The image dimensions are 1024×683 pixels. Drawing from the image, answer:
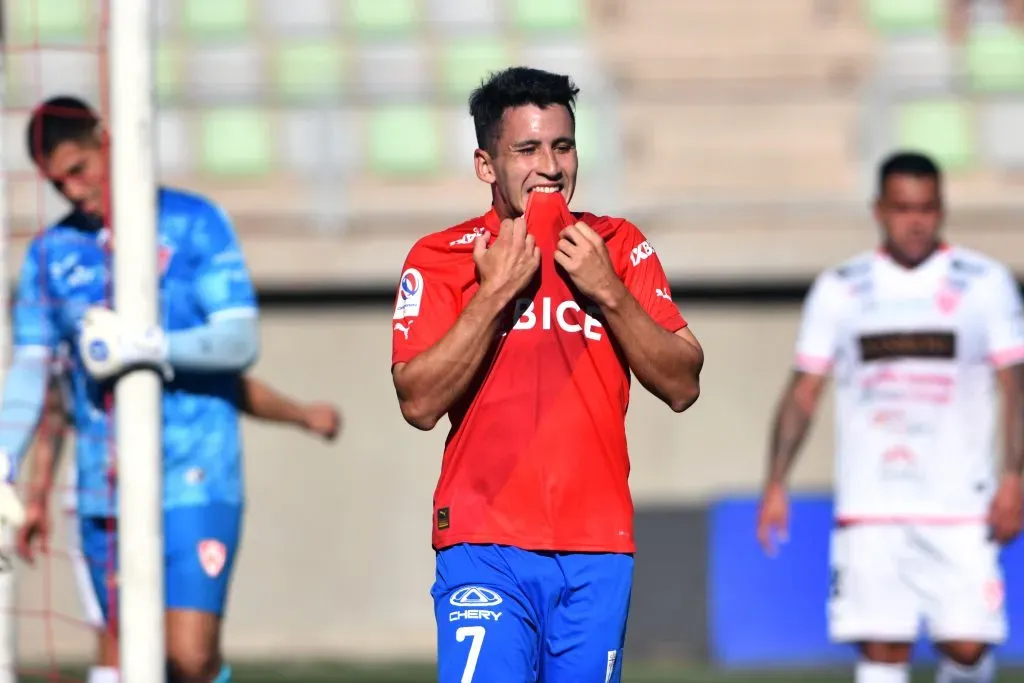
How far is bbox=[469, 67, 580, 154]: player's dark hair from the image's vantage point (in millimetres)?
3844

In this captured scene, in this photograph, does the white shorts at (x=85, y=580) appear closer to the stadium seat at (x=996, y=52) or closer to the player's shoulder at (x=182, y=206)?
the player's shoulder at (x=182, y=206)

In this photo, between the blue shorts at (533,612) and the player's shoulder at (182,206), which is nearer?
the blue shorts at (533,612)

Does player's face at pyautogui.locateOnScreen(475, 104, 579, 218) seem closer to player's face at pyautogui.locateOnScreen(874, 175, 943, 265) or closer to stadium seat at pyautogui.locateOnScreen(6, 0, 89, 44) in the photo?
player's face at pyautogui.locateOnScreen(874, 175, 943, 265)

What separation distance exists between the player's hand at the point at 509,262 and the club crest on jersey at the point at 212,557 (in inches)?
82.3

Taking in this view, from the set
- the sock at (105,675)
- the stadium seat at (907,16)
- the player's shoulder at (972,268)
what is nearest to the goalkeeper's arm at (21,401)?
the sock at (105,675)

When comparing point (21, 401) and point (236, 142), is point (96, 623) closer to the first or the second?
point (21, 401)

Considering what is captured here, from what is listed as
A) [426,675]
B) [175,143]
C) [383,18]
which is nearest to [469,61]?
[383,18]

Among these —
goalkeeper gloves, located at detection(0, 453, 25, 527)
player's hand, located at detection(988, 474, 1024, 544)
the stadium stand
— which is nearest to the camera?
goalkeeper gloves, located at detection(0, 453, 25, 527)

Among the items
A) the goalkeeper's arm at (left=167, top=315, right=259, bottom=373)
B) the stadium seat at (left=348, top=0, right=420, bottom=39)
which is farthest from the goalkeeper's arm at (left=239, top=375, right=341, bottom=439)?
the stadium seat at (left=348, top=0, right=420, bottom=39)

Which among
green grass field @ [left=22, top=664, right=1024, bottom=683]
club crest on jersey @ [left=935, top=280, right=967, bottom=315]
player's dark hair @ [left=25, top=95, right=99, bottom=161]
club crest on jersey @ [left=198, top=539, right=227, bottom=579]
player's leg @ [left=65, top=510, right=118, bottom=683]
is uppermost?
player's dark hair @ [left=25, top=95, right=99, bottom=161]

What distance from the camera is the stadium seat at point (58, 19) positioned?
15000 millimetres

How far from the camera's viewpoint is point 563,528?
3777 millimetres

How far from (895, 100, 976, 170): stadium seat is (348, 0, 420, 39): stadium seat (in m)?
4.01

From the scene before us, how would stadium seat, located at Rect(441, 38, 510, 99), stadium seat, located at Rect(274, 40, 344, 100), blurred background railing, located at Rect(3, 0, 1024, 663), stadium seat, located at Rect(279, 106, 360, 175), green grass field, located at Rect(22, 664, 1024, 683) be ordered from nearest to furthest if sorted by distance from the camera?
green grass field, located at Rect(22, 664, 1024, 683) → blurred background railing, located at Rect(3, 0, 1024, 663) → stadium seat, located at Rect(279, 106, 360, 175) → stadium seat, located at Rect(441, 38, 510, 99) → stadium seat, located at Rect(274, 40, 344, 100)
